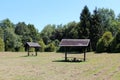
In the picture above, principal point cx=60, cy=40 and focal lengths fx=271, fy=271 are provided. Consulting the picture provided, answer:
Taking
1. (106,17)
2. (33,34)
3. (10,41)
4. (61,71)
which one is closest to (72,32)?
(106,17)

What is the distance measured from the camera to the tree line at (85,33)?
5634 cm

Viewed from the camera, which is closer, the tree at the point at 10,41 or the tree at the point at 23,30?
the tree at the point at 10,41

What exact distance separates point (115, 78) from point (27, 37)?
87277mm

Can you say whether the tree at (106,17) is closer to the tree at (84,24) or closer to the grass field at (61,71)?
the tree at (84,24)

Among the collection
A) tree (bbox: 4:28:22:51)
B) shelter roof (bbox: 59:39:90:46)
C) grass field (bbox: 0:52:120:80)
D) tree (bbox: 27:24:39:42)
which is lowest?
grass field (bbox: 0:52:120:80)

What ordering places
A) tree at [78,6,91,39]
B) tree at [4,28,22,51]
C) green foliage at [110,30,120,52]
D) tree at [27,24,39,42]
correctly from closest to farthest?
green foliage at [110,30,120,52] → tree at [78,6,91,39] → tree at [4,28,22,51] → tree at [27,24,39,42]

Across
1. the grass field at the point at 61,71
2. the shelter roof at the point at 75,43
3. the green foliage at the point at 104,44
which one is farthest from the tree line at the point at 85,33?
the grass field at the point at 61,71

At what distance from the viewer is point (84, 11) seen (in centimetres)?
7300

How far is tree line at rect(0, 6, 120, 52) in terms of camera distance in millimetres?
56338

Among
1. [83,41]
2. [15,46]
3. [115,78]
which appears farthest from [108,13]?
[115,78]

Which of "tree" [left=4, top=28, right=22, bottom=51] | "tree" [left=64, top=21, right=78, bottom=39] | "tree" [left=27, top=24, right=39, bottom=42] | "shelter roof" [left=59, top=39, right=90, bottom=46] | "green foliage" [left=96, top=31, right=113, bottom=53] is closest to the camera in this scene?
"shelter roof" [left=59, top=39, right=90, bottom=46]

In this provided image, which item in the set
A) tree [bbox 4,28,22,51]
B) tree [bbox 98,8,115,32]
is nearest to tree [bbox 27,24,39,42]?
tree [bbox 4,28,22,51]

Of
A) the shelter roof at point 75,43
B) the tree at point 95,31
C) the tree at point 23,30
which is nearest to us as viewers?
the shelter roof at point 75,43

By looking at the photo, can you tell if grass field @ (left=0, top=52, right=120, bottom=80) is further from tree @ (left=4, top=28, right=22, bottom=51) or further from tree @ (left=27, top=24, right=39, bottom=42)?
tree @ (left=27, top=24, right=39, bottom=42)
